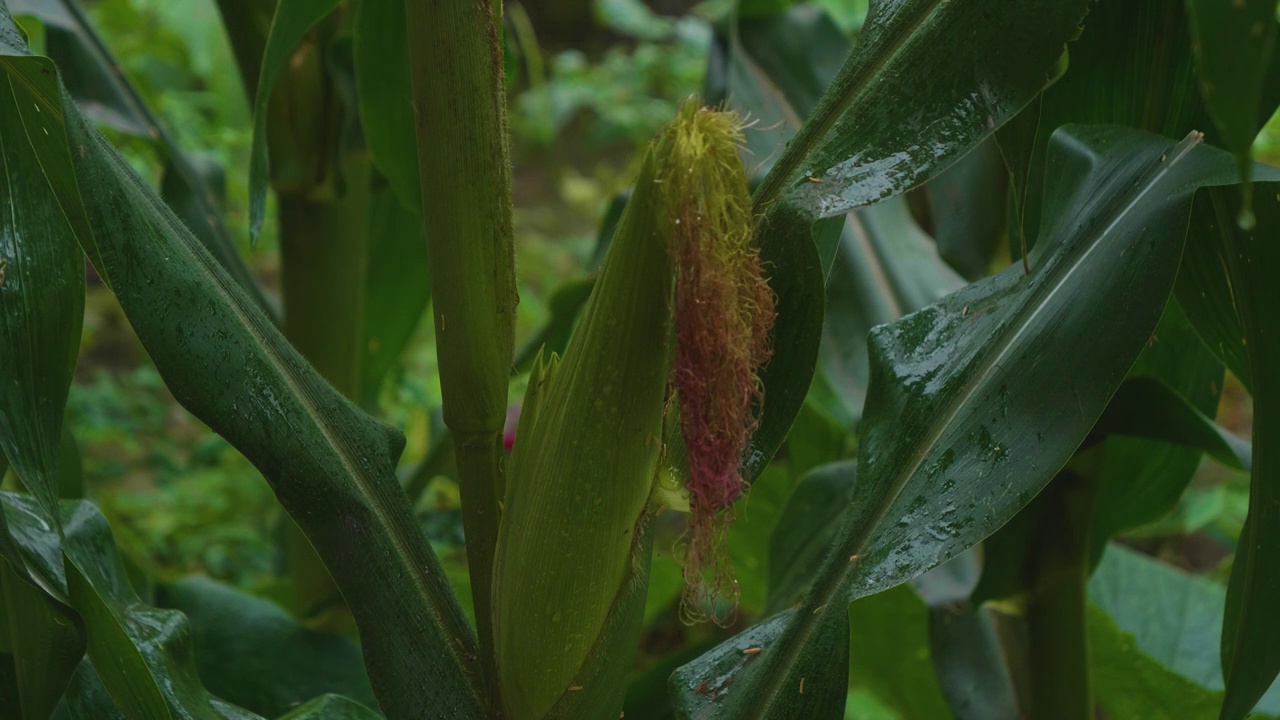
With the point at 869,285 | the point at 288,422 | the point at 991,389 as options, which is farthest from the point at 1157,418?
the point at 288,422

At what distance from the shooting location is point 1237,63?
32cm

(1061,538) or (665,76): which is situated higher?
(665,76)

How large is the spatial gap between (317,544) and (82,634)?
0.37ft

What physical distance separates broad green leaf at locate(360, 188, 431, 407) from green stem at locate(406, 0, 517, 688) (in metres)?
0.61

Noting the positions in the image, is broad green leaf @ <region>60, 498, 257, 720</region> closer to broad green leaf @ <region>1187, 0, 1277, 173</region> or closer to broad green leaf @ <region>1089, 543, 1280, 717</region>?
broad green leaf @ <region>1187, 0, 1277, 173</region>

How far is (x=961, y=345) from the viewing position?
566 mm

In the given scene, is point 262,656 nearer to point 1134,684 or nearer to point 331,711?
point 331,711

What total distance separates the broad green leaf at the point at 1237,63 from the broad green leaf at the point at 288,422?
410 mm

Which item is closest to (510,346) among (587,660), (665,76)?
(587,660)

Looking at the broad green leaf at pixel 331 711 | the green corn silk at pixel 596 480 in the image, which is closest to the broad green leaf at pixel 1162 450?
the green corn silk at pixel 596 480

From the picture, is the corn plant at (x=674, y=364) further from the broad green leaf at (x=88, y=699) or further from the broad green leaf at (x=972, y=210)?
the broad green leaf at (x=972, y=210)

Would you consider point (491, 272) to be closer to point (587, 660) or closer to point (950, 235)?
point (587, 660)

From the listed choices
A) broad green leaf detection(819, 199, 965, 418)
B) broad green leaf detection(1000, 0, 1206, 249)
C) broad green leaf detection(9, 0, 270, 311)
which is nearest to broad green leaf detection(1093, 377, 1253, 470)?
broad green leaf detection(1000, 0, 1206, 249)

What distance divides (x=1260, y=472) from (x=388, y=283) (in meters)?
0.85
